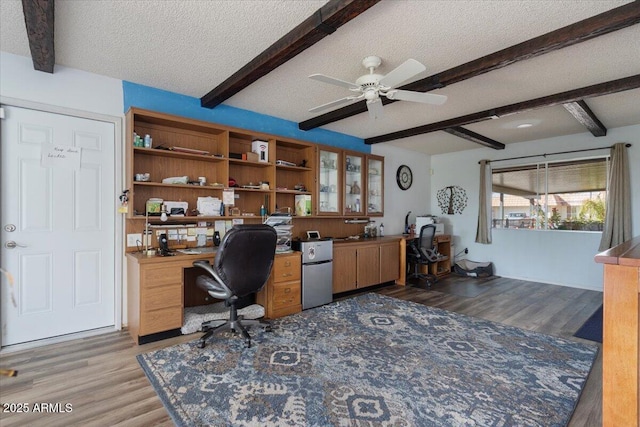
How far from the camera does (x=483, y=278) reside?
557 cm

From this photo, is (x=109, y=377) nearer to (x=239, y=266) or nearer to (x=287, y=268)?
(x=239, y=266)

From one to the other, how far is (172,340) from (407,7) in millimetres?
3180

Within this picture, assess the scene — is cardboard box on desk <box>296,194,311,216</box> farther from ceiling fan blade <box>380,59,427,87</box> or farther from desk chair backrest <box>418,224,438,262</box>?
ceiling fan blade <box>380,59,427,87</box>

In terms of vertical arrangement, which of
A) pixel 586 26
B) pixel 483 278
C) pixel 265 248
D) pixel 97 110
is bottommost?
pixel 483 278

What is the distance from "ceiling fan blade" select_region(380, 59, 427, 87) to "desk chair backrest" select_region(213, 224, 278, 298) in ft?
5.03

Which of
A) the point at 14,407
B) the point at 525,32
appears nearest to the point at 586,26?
the point at 525,32

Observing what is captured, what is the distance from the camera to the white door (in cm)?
262

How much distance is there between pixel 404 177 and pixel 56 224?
5252 millimetres

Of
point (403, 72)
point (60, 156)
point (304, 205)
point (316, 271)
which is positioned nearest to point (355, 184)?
point (304, 205)

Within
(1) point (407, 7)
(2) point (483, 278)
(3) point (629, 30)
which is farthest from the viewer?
(2) point (483, 278)

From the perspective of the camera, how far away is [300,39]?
2.14 metres

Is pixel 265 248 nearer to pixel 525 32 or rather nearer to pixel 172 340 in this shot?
pixel 172 340

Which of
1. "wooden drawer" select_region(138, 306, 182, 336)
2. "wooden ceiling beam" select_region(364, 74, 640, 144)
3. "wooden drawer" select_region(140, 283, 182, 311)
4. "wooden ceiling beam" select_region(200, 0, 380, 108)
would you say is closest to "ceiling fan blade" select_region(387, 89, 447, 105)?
"wooden ceiling beam" select_region(200, 0, 380, 108)

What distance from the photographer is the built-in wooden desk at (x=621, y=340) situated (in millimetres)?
1262
